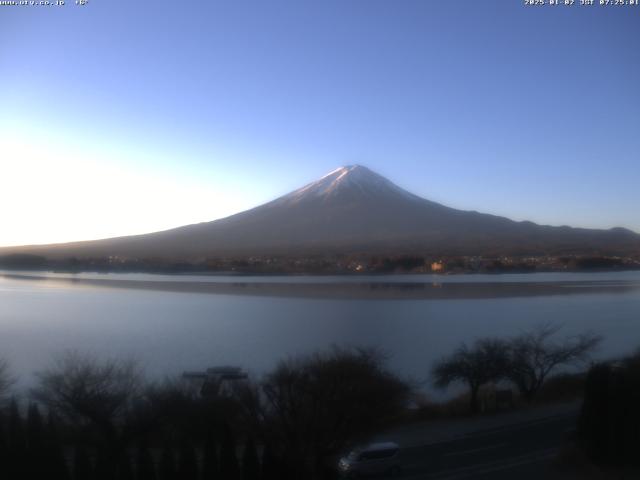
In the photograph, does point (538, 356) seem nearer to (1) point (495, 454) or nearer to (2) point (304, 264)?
(1) point (495, 454)

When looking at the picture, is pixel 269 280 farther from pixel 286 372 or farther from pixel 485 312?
pixel 286 372

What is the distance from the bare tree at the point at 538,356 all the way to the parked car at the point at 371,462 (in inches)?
147

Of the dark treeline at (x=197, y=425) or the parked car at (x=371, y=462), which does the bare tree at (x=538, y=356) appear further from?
the parked car at (x=371, y=462)

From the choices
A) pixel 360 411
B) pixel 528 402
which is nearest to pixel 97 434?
pixel 360 411

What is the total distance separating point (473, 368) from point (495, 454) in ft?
9.21

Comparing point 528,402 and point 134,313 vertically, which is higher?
→ point 134,313

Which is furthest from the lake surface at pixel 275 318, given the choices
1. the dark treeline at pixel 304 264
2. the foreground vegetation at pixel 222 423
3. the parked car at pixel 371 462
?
the parked car at pixel 371 462

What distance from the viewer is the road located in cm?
495

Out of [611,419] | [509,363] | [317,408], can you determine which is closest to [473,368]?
[509,363]

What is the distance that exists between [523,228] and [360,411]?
122 ft

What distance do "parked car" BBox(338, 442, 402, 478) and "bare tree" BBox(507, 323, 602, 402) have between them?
3.73 meters

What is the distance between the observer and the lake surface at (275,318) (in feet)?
30.3

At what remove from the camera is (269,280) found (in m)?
24.0

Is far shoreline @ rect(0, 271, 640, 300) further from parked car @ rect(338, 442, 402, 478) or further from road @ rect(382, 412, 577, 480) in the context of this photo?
parked car @ rect(338, 442, 402, 478)
